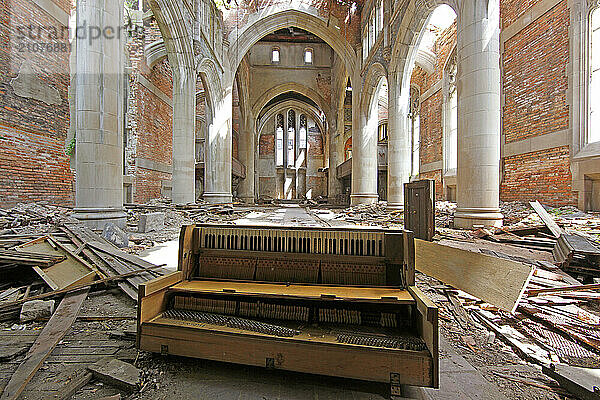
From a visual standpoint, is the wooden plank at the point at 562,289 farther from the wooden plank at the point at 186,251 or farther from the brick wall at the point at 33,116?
the brick wall at the point at 33,116

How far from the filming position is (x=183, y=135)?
1101 cm

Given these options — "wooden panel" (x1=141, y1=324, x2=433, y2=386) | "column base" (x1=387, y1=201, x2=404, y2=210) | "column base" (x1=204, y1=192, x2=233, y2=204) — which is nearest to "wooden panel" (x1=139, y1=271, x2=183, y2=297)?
"wooden panel" (x1=141, y1=324, x2=433, y2=386)

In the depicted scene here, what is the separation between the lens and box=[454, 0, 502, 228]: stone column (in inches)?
259

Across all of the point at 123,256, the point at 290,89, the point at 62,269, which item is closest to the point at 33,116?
the point at 123,256

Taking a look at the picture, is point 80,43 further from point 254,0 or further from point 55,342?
point 254,0

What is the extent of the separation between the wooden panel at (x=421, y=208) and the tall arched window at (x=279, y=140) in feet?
95.2

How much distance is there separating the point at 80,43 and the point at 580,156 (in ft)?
42.6

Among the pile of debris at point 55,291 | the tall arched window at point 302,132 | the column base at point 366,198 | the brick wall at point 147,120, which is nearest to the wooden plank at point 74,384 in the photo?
the pile of debris at point 55,291

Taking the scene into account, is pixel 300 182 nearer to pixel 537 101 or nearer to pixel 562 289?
pixel 537 101

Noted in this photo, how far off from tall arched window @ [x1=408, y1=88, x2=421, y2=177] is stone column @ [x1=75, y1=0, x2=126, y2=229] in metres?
17.3

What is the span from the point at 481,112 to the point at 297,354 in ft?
23.2

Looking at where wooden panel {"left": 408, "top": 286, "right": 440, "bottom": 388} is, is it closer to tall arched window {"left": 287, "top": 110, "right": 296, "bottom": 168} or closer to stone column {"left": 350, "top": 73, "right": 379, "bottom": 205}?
stone column {"left": 350, "top": 73, "right": 379, "bottom": 205}

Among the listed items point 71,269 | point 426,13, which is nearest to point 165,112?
point 426,13

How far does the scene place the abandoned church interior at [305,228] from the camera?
1836 mm
